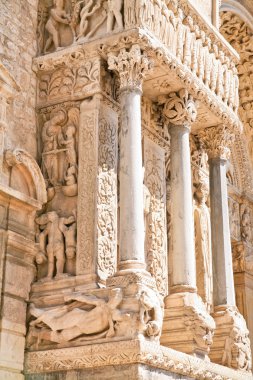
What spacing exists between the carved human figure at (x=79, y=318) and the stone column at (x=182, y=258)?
1455 mm

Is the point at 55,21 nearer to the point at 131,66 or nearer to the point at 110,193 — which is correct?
the point at 131,66

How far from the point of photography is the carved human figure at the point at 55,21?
1077 centimetres

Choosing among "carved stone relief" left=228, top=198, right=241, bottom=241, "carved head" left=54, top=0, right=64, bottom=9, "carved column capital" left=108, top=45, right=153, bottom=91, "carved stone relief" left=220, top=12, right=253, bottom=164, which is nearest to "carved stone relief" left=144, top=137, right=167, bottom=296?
"carved column capital" left=108, top=45, right=153, bottom=91

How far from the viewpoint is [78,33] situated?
414 inches

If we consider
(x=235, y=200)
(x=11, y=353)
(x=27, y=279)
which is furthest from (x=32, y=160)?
(x=235, y=200)

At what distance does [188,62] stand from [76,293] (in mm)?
4007

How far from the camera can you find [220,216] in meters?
12.0

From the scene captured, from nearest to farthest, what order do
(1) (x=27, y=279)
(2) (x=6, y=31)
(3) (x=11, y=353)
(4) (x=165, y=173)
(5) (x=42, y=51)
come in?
(3) (x=11, y=353) → (1) (x=27, y=279) → (2) (x=6, y=31) → (5) (x=42, y=51) → (4) (x=165, y=173)

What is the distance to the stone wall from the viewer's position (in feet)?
32.7

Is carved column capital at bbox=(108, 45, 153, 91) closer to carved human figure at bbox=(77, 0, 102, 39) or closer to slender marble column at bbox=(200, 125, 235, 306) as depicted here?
carved human figure at bbox=(77, 0, 102, 39)

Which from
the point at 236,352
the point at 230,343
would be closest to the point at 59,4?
the point at 230,343

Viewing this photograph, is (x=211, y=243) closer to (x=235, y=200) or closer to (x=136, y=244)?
(x=136, y=244)

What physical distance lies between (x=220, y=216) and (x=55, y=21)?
3968 mm

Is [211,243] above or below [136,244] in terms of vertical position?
above
